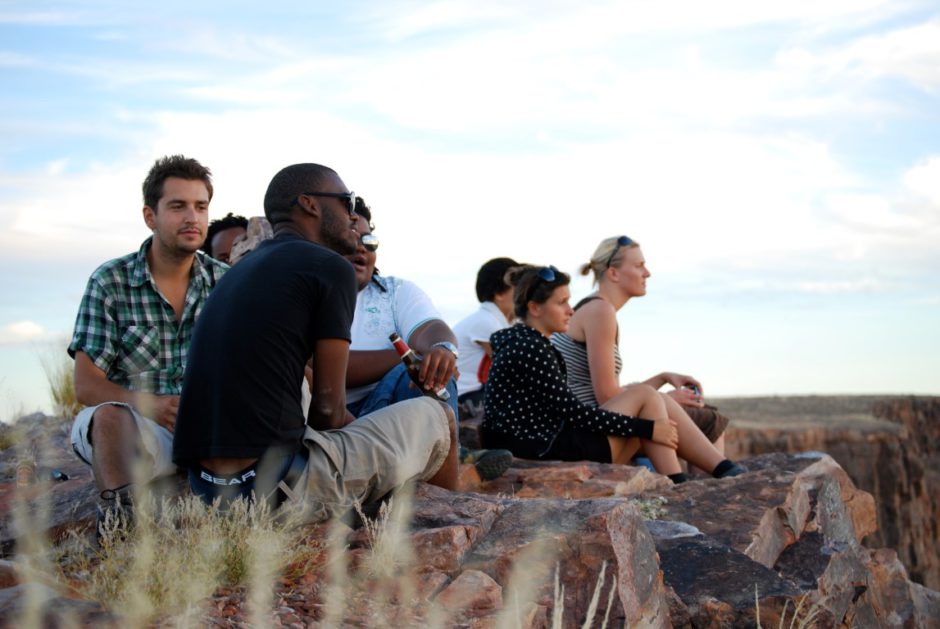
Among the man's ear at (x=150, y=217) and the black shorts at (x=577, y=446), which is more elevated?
the man's ear at (x=150, y=217)

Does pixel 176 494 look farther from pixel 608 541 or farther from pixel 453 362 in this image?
pixel 608 541

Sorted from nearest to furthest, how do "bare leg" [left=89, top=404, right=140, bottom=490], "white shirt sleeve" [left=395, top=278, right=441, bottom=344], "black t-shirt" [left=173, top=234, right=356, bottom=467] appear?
"black t-shirt" [left=173, top=234, right=356, bottom=467], "bare leg" [left=89, top=404, right=140, bottom=490], "white shirt sleeve" [left=395, top=278, right=441, bottom=344]

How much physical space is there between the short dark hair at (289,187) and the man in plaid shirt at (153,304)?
106 cm

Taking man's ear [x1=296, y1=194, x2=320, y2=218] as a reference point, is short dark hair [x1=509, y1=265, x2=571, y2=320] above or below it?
below

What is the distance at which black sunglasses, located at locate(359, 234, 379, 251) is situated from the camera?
6.06 metres

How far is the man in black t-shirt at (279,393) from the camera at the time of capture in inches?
164

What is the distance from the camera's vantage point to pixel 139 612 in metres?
3.36

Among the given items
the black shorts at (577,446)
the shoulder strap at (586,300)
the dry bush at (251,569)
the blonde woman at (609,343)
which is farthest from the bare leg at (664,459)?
the dry bush at (251,569)

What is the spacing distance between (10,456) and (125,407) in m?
3.28

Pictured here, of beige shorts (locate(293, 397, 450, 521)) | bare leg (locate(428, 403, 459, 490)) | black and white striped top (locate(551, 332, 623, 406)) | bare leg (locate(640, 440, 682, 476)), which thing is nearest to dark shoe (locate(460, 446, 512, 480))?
bare leg (locate(640, 440, 682, 476))

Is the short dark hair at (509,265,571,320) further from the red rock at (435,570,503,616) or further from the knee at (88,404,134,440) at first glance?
the red rock at (435,570,503,616)

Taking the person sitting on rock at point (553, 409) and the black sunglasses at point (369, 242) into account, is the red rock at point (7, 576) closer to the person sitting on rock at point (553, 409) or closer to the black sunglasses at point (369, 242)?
the black sunglasses at point (369, 242)

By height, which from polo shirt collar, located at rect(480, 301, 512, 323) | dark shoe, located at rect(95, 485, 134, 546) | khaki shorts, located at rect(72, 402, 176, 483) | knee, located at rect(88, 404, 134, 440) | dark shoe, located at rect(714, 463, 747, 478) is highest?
polo shirt collar, located at rect(480, 301, 512, 323)

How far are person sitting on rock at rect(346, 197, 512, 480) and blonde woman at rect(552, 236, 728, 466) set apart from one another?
123 centimetres
